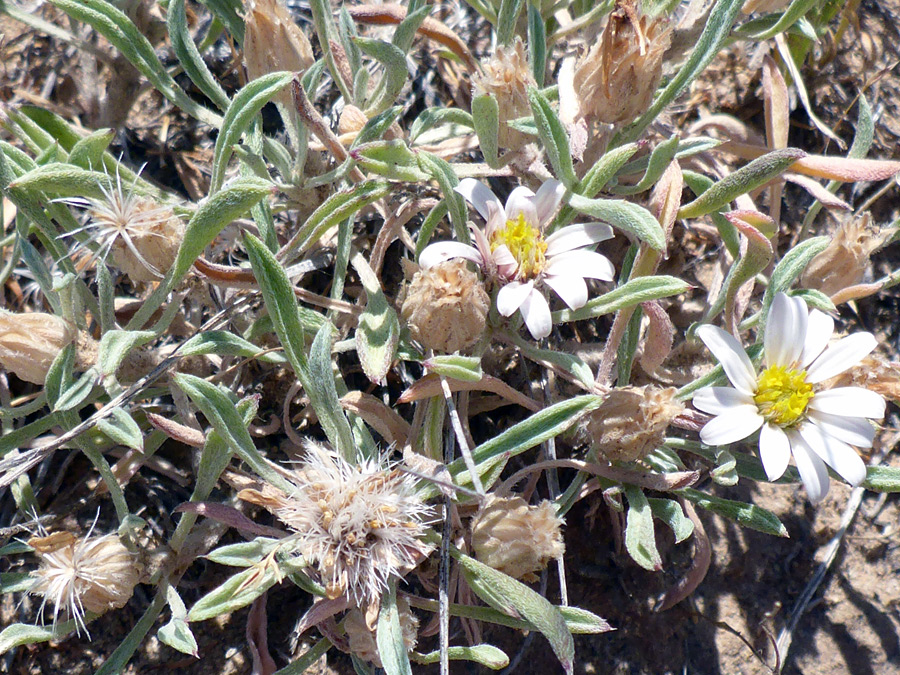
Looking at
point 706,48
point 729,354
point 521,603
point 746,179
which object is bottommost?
point 521,603

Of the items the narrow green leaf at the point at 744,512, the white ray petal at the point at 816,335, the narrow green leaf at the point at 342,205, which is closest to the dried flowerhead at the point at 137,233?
the narrow green leaf at the point at 342,205

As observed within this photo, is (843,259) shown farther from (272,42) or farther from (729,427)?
(272,42)

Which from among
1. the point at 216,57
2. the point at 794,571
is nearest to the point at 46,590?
the point at 216,57

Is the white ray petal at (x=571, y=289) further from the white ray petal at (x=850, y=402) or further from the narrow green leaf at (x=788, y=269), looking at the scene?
the white ray petal at (x=850, y=402)

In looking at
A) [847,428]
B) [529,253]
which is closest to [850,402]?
[847,428]

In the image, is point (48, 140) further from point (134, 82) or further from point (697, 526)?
point (697, 526)
